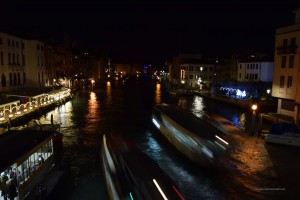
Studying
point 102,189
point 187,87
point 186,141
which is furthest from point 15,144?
point 187,87

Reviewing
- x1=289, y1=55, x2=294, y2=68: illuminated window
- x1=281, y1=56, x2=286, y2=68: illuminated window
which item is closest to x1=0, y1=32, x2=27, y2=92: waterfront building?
x1=281, y1=56, x2=286, y2=68: illuminated window

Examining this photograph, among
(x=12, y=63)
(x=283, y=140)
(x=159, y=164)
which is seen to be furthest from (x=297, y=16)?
(x=12, y=63)

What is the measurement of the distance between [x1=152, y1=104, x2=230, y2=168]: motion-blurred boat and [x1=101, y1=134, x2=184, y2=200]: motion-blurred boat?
723cm

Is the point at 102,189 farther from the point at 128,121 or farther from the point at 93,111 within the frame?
the point at 93,111

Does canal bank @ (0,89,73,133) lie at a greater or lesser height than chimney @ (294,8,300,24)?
lesser

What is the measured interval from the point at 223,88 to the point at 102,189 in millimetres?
66693

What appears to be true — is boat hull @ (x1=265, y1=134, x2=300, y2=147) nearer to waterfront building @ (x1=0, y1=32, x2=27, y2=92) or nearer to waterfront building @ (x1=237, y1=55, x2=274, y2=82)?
waterfront building @ (x1=0, y1=32, x2=27, y2=92)

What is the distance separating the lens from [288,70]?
4134 cm

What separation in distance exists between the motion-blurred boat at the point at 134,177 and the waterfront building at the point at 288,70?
29.0 meters

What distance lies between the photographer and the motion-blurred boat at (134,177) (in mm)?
12766

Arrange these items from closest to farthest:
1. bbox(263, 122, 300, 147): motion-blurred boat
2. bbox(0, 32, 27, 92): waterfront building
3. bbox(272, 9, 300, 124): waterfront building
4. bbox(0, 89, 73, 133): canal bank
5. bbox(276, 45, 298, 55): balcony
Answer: bbox(263, 122, 300, 147): motion-blurred boat
bbox(0, 89, 73, 133): canal bank
bbox(272, 9, 300, 124): waterfront building
bbox(276, 45, 298, 55): balcony
bbox(0, 32, 27, 92): waterfront building

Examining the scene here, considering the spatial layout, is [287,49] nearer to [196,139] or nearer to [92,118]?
[196,139]

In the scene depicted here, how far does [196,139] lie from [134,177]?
1130 centimetres

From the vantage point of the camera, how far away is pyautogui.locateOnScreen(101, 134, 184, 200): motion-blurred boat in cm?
1277
